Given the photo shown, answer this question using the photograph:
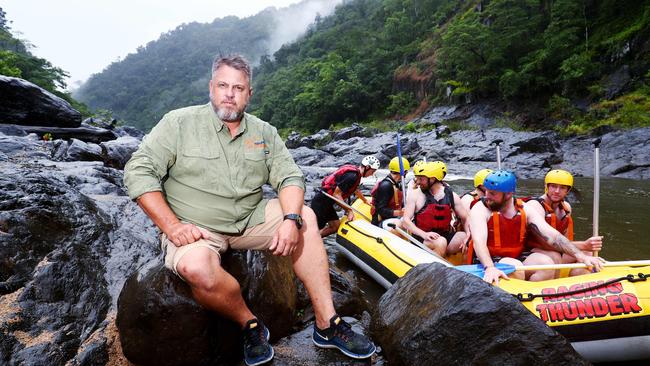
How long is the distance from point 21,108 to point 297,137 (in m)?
21.5

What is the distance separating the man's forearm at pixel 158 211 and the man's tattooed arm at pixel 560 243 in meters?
3.40

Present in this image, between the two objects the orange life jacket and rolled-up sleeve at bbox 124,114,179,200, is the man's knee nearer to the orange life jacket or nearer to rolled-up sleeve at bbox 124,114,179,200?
rolled-up sleeve at bbox 124,114,179,200

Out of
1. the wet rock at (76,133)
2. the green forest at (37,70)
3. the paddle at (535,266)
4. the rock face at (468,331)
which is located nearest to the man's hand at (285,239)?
the rock face at (468,331)

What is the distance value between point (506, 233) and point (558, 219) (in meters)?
0.90

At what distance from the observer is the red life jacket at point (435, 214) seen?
16.8 feet

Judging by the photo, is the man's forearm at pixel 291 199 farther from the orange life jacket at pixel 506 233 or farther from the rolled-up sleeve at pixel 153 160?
the orange life jacket at pixel 506 233

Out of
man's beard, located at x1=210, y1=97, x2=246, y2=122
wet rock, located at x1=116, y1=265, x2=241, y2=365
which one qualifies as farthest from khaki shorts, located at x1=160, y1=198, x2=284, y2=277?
man's beard, located at x1=210, y1=97, x2=246, y2=122

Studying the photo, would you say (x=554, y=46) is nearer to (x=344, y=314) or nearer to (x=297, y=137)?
(x=297, y=137)

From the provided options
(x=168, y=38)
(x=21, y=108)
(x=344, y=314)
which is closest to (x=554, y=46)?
(x=344, y=314)

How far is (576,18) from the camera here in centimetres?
2212

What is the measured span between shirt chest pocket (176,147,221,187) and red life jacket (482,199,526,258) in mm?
2784

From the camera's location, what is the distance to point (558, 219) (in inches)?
169

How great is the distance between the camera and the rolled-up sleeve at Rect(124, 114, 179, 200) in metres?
2.28

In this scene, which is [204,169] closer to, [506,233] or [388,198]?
[506,233]
